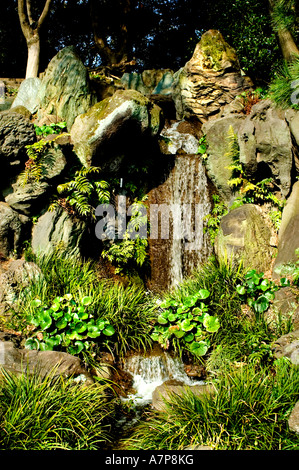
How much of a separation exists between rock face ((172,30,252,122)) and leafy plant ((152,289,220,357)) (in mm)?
5769

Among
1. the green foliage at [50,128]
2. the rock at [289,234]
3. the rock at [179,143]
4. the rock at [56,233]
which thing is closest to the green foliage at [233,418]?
the rock at [289,234]

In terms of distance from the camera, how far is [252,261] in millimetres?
6105

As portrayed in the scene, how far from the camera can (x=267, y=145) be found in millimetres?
6496

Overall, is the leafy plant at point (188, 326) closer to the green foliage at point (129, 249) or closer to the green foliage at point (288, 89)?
the green foliage at point (129, 249)

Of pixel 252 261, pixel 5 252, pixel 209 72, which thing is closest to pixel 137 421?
pixel 252 261

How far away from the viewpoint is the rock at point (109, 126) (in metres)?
7.12

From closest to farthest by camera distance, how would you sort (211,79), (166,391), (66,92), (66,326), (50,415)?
1. (50,415)
2. (166,391)
3. (66,326)
4. (66,92)
5. (211,79)

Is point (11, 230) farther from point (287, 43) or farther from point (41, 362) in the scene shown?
point (287, 43)

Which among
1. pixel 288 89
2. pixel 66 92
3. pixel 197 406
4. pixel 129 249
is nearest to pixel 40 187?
pixel 129 249

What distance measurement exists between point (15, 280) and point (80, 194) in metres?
2.25

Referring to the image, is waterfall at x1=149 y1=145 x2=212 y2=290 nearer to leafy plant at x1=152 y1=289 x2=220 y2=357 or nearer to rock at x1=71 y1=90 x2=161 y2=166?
rock at x1=71 y1=90 x2=161 y2=166

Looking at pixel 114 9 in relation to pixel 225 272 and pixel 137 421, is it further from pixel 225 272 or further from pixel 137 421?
pixel 137 421

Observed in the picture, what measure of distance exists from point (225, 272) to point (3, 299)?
347 centimetres

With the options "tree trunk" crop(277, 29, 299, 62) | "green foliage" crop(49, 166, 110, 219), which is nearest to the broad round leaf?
"green foliage" crop(49, 166, 110, 219)
